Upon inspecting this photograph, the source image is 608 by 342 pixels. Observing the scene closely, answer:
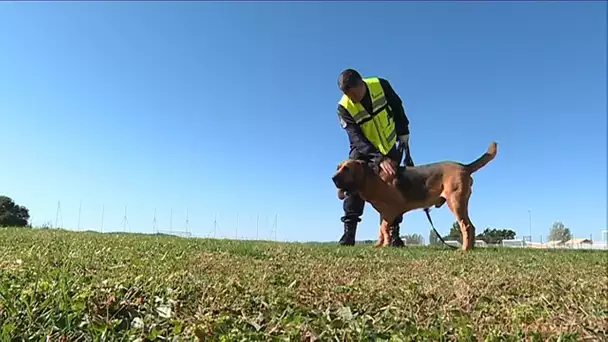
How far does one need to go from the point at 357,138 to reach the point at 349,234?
4.14ft

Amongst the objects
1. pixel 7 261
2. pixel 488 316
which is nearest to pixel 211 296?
pixel 488 316

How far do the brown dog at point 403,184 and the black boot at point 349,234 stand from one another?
43 centimetres

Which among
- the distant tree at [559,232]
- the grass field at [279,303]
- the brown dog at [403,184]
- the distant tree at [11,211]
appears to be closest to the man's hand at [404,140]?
the brown dog at [403,184]

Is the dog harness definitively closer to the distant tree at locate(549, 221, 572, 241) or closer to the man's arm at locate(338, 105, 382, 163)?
the man's arm at locate(338, 105, 382, 163)

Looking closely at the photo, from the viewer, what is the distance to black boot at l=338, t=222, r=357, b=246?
264 inches

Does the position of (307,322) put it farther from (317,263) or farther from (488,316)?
(317,263)

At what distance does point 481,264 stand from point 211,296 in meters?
2.02

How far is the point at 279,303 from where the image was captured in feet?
6.19

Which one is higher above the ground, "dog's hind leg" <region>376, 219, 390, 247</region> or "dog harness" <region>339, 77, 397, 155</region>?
"dog harness" <region>339, 77, 397, 155</region>

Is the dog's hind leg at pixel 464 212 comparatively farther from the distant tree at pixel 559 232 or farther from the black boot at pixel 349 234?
the distant tree at pixel 559 232

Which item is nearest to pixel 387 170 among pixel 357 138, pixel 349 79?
pixel 357 138

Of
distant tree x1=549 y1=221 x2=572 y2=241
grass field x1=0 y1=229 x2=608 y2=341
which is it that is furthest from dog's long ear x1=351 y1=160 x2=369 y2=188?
distant tree x1=549 y1=221 x2=572 y2=241

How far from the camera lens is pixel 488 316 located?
185 centimetres

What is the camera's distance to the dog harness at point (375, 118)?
661 cm
